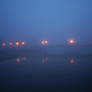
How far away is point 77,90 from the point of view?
6.01 meters

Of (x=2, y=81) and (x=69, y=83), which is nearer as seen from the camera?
(x=69, y=83)

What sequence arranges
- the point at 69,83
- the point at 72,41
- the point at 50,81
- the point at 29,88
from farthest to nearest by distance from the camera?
1. the point at 72,41
2. the point at 50,81
3. the point at 69,83
4. the point at 29,88

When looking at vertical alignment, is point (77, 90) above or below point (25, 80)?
below

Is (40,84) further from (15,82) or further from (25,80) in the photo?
(15,82)

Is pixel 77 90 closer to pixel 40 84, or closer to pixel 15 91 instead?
pixel 40 84

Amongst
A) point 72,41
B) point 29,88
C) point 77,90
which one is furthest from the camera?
point 72,41

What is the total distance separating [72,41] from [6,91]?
22.8 meters

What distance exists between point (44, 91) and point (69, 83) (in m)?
2.13

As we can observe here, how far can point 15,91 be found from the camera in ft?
20.0

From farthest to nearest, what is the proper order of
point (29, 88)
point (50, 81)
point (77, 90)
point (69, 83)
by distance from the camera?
1. point (50, 81)
2. point (69, 83)
3. point (29, 88)
4. point (77, 90)

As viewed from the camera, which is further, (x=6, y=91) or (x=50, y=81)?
(x=50, y=81)

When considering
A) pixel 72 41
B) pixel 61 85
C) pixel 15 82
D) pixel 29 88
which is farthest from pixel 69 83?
pixel 72 41

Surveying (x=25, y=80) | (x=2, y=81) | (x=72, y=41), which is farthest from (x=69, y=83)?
(x=72, y=41)

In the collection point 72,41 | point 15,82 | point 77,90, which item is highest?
point 72,41
